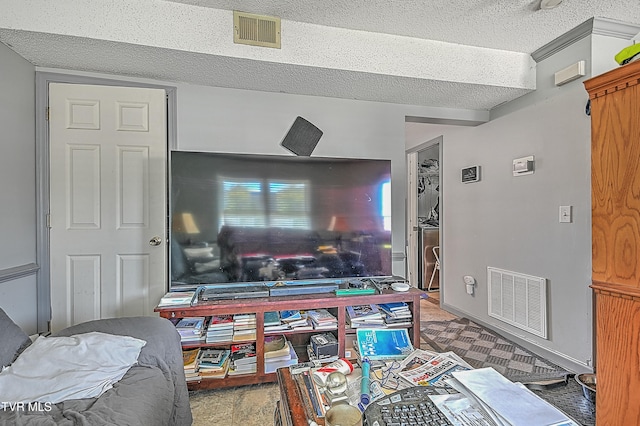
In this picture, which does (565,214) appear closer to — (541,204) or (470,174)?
(541,204)

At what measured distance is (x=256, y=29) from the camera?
1979mm

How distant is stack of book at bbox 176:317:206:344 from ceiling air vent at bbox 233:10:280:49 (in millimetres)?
1689

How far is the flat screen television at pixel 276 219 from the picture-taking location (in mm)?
2158

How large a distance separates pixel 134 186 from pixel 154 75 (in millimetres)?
754

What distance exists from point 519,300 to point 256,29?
2.69 m

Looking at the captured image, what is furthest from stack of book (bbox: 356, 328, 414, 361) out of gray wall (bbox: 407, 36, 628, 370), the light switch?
the light switch

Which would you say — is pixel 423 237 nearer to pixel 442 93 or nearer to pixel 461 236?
pixel 461 236

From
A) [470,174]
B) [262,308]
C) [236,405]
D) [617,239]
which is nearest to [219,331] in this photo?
[262,308]

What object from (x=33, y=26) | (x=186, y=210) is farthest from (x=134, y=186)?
(x=33, y=26)

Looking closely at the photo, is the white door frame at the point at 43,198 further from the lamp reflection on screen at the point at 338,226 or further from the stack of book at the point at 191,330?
the lamp reflection on screen at the point at 338,226

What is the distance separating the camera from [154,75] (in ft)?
7.45

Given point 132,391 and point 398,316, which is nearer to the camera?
point 132,391

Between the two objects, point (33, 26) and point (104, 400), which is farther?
point (33, 26)

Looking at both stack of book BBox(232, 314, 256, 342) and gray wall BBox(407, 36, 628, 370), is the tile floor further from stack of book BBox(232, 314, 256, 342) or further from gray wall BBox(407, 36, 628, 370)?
gray wall BBox(407, 36, 628, 370)
